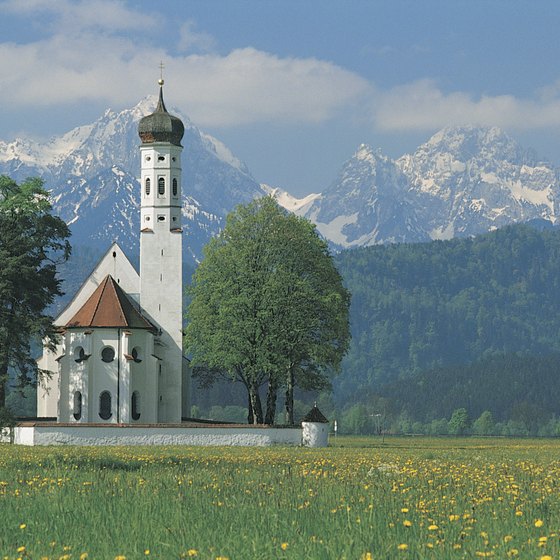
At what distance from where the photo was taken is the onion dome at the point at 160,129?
88250 mm

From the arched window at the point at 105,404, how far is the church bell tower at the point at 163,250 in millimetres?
4523

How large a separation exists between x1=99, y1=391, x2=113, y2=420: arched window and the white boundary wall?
12255 millimetres

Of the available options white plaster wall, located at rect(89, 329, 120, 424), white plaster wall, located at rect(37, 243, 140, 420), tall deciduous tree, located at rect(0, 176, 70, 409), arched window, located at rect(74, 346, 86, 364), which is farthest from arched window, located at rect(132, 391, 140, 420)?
tall deciduous tree, located at rect(0, 176, 70, 409)

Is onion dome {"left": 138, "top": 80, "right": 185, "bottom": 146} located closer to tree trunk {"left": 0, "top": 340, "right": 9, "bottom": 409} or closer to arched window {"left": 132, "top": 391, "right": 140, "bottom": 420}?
arched window {"left": 132, "top": 391, "right": 140, "bottom": 420}

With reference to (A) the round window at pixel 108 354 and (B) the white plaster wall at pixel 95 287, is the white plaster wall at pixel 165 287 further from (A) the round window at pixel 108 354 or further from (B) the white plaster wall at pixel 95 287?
(A) the round window at pixel 108 354

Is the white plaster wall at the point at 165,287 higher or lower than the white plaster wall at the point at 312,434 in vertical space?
higher

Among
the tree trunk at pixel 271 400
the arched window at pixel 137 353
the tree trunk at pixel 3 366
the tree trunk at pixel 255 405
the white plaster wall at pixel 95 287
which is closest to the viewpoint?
the tree trunk at pixel 3 366

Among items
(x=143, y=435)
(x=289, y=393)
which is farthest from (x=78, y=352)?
(x=143, y=435)

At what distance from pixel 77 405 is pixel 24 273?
13326 mm

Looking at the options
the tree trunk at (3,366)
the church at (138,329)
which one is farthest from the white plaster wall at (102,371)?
the tree trunk at (3,366)

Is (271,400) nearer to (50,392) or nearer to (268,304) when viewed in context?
(268,304)

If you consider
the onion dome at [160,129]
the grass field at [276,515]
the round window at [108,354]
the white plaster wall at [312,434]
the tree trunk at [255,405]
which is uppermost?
the onion dome at [160,129]

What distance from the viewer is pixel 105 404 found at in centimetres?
7906

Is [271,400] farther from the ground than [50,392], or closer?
closer
